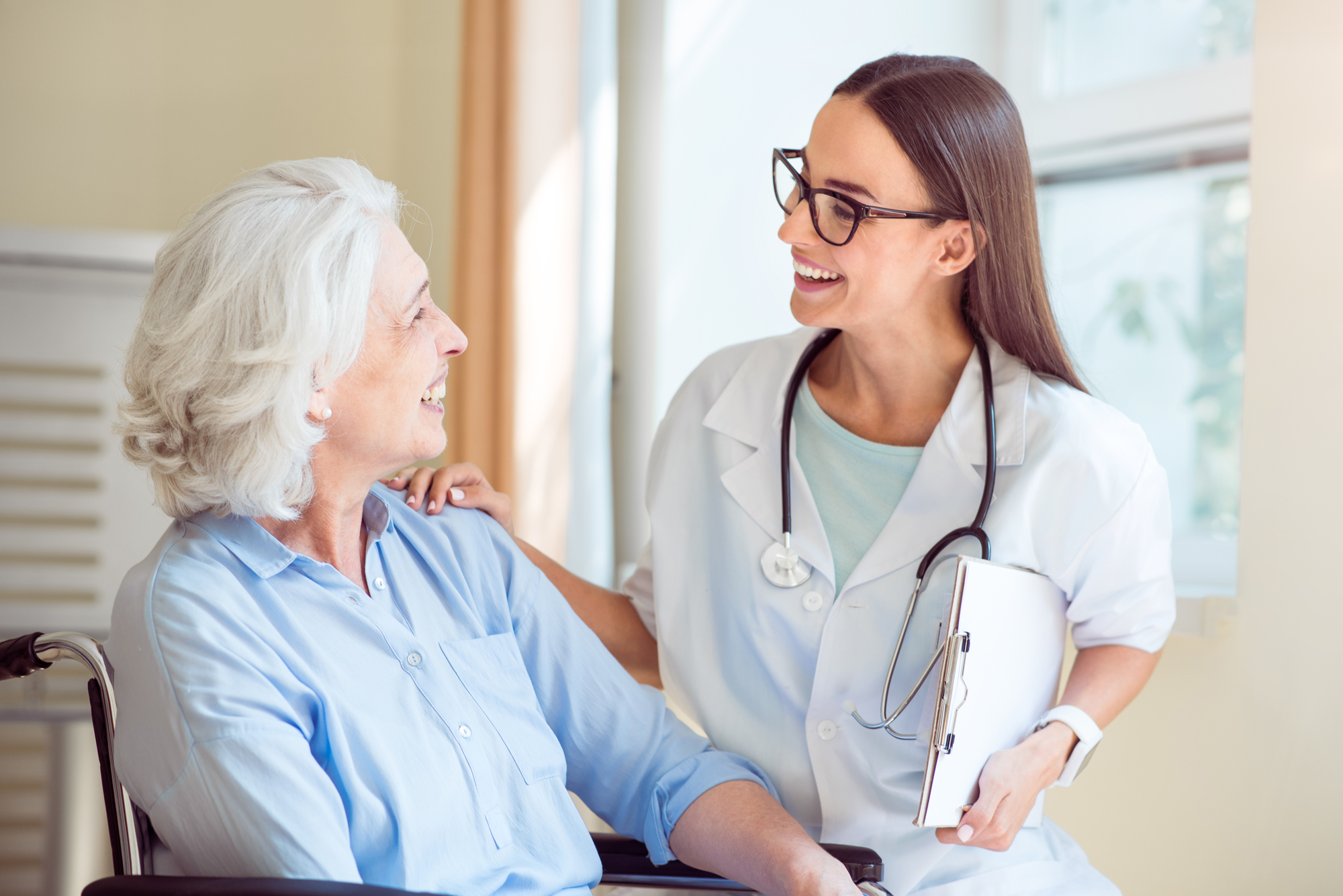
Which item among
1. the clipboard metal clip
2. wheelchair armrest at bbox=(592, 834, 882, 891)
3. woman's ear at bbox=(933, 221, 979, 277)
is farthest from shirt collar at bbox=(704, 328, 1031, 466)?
wheelchair armrest at bbox=(592, 834, 882, 891)

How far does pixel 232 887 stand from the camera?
2.70 feet

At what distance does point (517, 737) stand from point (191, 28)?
216cm

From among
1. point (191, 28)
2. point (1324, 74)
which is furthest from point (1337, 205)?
point (191, 28)

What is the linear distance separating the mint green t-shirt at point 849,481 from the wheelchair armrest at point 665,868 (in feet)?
0.98

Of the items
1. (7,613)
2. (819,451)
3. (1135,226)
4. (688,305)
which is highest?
(1135,226)

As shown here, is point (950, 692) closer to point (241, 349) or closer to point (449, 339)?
point (449, 339)

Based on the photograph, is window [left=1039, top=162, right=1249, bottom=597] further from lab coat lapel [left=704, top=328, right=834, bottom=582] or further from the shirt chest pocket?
the shirt chest pocket

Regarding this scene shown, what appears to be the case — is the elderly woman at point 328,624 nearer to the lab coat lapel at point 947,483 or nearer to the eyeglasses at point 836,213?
the lab coat lapel at point 947,483

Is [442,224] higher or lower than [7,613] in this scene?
higher

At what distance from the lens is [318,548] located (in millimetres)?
1123

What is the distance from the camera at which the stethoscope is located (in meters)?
1.20

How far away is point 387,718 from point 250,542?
21 centimetres

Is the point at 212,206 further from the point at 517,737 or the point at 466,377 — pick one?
the point at 466,377

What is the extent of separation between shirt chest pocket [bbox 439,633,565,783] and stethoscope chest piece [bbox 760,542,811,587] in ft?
1.03
